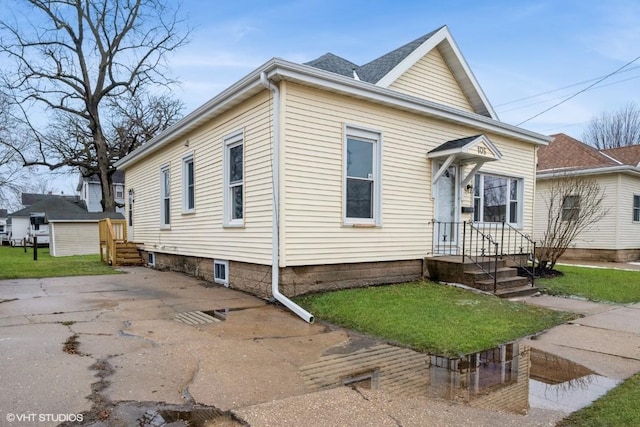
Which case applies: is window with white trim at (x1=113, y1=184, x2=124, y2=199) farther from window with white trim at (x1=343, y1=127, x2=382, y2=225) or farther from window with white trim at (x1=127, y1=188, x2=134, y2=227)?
window with white trim at (x1=343, y1=127, x2=382, y2=225)

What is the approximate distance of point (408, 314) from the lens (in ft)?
19.6

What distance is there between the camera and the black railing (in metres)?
8.67

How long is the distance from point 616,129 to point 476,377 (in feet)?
139

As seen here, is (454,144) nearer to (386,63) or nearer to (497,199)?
(386,63)

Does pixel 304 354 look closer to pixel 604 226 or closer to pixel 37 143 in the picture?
pixel 604 226

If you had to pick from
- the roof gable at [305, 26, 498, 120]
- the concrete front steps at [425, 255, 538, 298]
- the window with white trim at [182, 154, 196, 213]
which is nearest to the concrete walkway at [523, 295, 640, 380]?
the concrete front steps at [425, 255, 538, 298]

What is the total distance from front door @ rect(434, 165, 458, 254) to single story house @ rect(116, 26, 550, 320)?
1.3 inches

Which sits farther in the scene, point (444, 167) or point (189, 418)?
point (444, 167)

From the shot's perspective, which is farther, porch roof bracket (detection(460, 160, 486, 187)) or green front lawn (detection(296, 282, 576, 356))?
porch roof bracket (detection(460, 160, 486, 187))

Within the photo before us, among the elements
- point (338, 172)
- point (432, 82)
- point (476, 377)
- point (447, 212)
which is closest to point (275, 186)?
point (338, 172)

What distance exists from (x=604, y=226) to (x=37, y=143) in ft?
113

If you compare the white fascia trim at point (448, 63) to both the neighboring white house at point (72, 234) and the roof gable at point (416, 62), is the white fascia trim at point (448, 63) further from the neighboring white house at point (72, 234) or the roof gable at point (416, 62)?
the neighboring white house at point (72, 234)

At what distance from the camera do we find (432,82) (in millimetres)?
10367

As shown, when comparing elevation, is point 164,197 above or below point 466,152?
below
